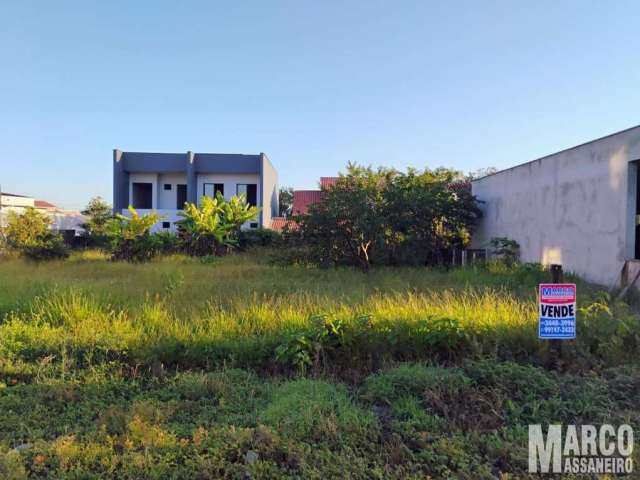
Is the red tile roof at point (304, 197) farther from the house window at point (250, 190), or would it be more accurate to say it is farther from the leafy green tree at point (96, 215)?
the leafy green tree at point (96, 215)

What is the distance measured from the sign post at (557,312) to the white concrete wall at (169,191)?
89.2ft

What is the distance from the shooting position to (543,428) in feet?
9.49

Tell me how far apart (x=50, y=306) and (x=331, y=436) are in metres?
5.10

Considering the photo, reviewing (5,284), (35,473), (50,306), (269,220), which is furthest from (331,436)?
(269,220)

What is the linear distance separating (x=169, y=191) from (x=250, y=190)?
6.20 meters

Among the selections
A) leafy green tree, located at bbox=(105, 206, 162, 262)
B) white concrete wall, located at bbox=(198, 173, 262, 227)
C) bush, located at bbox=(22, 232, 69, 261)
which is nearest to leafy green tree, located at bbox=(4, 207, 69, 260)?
bush, located at bbox=(22, 232, 69, 261)

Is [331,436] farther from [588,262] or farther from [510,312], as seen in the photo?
[588,262]

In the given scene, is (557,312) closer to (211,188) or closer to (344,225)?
(344,225)

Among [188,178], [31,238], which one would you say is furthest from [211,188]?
[31,238]

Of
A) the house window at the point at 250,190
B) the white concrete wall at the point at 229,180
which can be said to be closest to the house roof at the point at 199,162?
the white concrete wall at the point at 229,180

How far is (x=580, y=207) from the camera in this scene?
30.5ft

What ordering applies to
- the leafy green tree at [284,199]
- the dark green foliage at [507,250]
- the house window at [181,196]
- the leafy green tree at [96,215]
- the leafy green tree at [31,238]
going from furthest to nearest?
the leafy green tree at [284,199]
the house window at [181,196]
the leafy green tree at [96,215]
the leafy green tree at [31,238]
the dark green foliage at [507,250]

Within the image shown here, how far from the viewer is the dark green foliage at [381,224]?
513 inches

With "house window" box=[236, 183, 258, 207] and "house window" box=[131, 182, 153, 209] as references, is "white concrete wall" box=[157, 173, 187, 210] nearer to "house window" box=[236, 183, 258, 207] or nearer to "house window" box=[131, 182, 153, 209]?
"house window" box=[131, 182, 153, 209]
